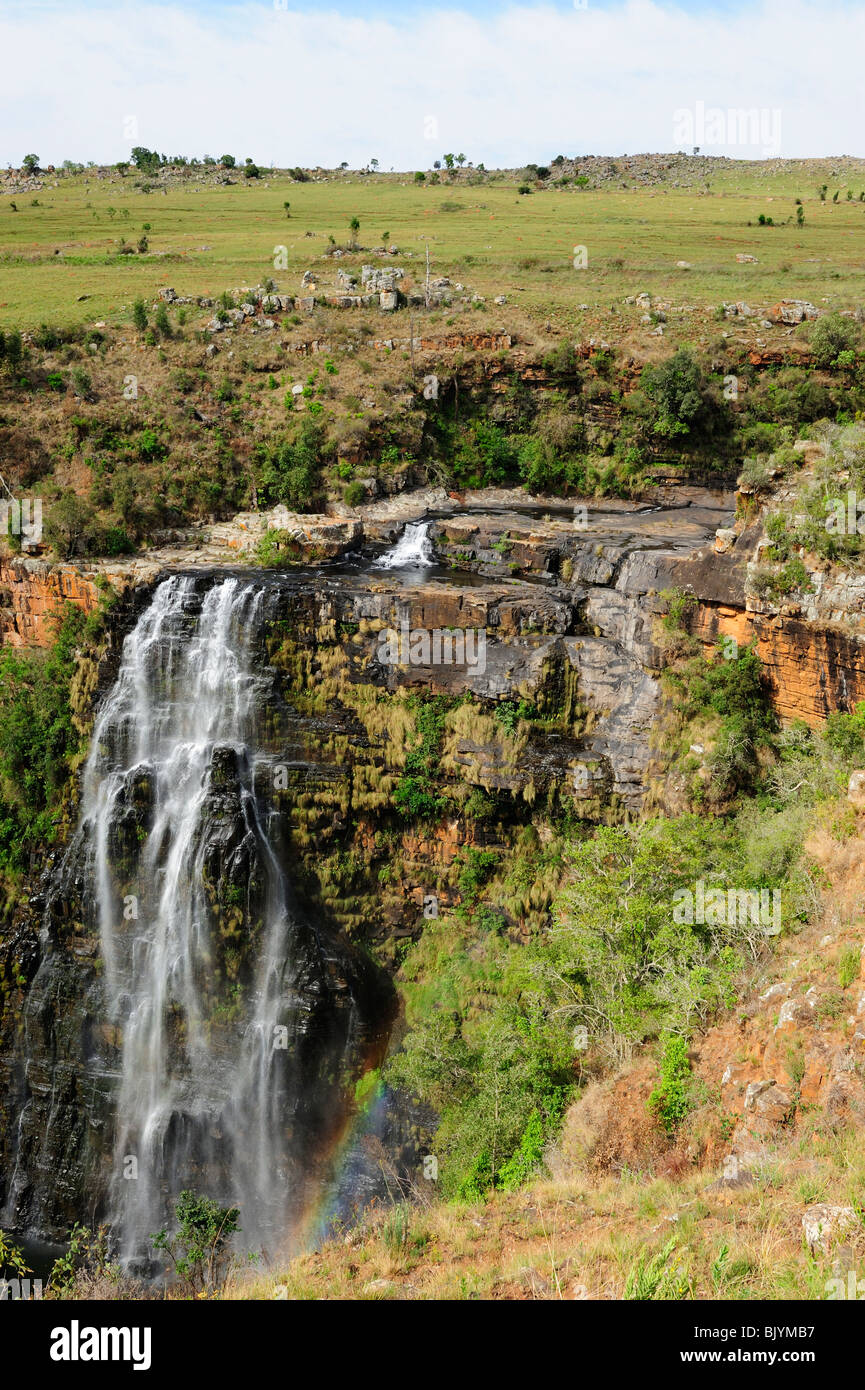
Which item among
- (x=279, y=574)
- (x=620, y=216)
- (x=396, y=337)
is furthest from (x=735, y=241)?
(x=279, y=574)

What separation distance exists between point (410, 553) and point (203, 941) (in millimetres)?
13391

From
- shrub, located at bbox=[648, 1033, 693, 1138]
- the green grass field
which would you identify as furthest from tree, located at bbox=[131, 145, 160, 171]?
shrub, located at bbox=[648, 1033, 693, 1138]

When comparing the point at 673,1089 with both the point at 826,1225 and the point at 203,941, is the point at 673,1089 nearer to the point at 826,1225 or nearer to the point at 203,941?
the point at 826,1225

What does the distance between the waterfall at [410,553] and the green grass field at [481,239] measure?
1498 cm

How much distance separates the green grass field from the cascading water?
75.4 ft

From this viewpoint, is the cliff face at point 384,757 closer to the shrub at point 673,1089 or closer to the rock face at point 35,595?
the rock face at point 35,595

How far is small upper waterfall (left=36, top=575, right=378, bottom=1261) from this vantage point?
20562 millimetres

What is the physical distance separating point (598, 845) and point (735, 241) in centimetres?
4507

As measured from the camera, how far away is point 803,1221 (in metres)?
8.14

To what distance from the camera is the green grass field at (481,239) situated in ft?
134
